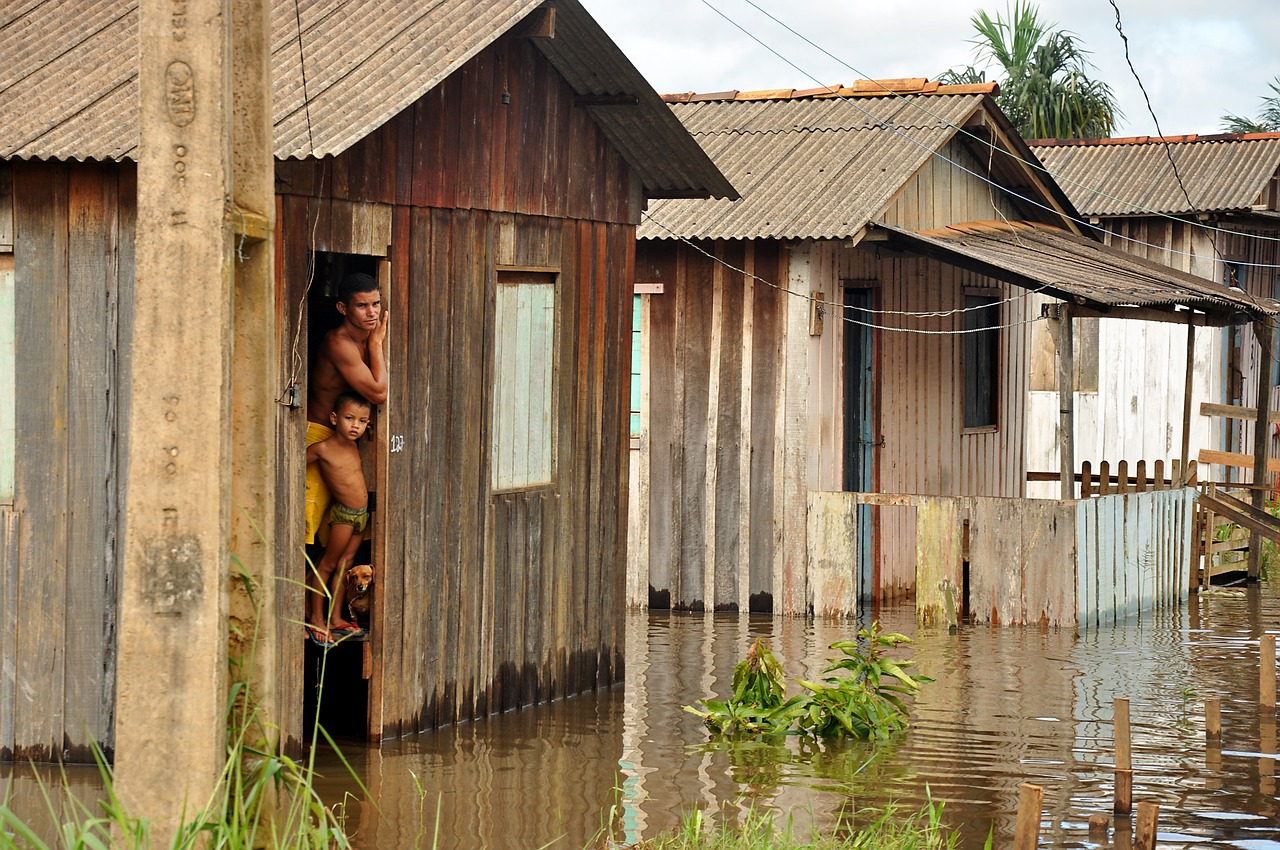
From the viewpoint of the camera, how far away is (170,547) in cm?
371

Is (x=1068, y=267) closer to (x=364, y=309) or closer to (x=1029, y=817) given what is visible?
(x=364, y=309)

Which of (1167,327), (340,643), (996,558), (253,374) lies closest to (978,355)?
(996,558)

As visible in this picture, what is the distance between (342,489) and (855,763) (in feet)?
10.2

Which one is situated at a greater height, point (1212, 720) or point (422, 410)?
point (422, 410)

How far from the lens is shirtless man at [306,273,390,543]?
895 cm

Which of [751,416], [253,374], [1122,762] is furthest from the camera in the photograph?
[751,416]

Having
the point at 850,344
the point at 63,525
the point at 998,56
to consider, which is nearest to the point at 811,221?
the point at 850,344

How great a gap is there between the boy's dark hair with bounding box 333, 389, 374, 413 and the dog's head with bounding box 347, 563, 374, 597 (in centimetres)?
88

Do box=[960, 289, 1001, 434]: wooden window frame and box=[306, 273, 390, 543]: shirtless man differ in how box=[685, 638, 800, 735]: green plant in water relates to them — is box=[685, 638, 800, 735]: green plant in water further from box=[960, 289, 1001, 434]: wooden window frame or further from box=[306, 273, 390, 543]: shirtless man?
box=[960, 289, 1001, 434]: wooden window frame

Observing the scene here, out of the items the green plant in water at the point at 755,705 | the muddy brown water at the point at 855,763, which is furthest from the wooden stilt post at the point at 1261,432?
the green plant in water at the point at 755,705

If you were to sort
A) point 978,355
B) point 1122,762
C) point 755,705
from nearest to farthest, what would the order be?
point 1122,762 → point 755,705 → point 978,355

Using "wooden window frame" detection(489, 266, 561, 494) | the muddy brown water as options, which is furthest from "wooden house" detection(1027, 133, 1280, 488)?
"wooden window frame" detection(489, 266, 561, 494)

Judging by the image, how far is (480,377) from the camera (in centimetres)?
984

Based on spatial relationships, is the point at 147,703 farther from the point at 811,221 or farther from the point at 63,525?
the point at 811,221
